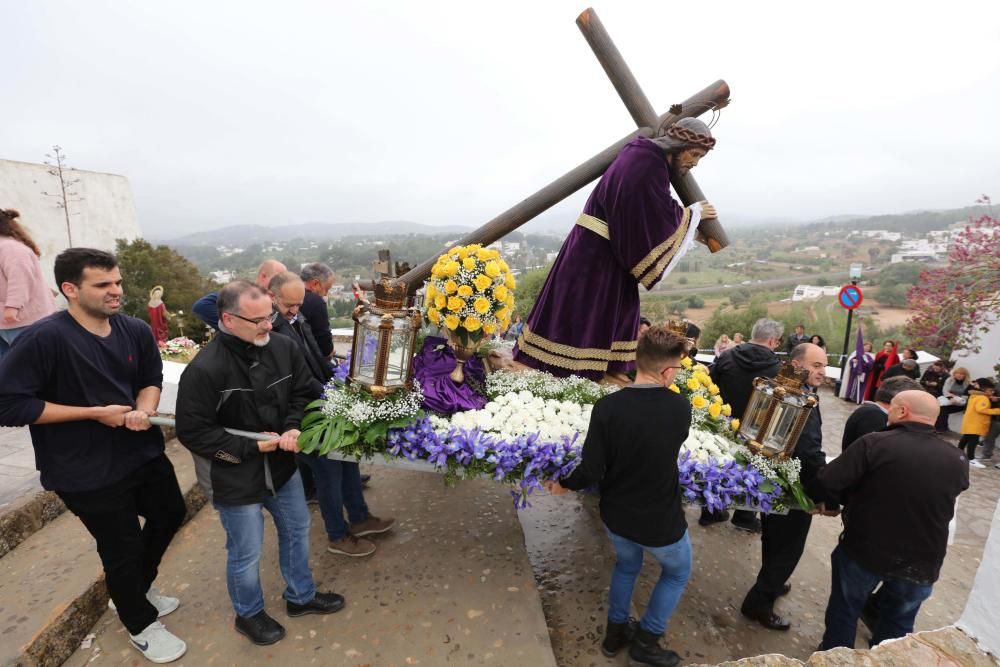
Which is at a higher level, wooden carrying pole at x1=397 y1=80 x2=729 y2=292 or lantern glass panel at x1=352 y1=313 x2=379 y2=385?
wooden carrying pole at x1=397 y1=80 x2=729 y2=292

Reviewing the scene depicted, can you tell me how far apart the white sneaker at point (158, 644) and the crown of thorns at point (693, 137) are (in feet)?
14.9

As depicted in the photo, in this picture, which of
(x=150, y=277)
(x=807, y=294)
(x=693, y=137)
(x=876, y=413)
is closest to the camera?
(x=693, y=137)

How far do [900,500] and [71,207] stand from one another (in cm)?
3346

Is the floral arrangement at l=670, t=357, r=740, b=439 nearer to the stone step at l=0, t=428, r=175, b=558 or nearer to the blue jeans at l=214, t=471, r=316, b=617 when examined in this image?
the blue jeans at l=214, t=471, r=316, b=617

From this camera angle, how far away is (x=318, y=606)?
9.73ft

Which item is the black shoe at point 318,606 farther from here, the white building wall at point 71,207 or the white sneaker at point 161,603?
the white building wall at point 71,207

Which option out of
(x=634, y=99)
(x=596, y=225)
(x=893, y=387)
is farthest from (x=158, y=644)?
(x=634, y=99)

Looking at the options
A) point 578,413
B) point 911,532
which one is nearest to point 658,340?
point 578,413

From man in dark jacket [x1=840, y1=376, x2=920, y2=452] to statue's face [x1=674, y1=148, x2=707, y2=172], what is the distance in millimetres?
2021

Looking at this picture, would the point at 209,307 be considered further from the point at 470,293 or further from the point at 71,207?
the point at 71,207

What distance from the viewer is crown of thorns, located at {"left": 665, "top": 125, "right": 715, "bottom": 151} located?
3133 millimetres

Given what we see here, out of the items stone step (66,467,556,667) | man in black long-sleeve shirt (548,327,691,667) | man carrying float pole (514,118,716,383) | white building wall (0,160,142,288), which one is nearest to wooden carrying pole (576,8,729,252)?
man carrying float pole (514,118,716,383)

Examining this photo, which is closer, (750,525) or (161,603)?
(161,603)

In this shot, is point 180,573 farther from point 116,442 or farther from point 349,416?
point 349,416
